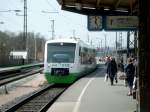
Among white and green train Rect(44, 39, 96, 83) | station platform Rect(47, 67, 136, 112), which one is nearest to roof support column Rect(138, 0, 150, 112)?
station platform Rect(47, 67, 136, 112)

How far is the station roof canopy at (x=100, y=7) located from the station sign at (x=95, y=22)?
0.61 feet

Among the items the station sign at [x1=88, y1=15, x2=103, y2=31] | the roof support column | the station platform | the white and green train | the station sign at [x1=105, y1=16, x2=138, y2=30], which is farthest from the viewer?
the white and green train

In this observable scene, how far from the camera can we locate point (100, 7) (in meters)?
17.9

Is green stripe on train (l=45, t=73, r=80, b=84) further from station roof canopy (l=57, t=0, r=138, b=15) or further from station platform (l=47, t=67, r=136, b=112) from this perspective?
station roof canopy (l=57, t=0, r=138, b=15)

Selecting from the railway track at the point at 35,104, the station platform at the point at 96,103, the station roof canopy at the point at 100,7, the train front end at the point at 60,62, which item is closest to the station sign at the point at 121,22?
the station roof canopy at the point at 100,7

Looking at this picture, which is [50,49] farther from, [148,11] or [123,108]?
[148,11]

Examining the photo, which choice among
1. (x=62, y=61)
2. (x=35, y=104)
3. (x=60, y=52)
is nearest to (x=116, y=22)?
(x=35, y=104)

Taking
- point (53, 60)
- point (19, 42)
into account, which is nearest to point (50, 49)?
point (53, 60)

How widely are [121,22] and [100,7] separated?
1.89 m

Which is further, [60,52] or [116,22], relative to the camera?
[60,52]

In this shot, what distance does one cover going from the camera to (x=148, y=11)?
13188mm

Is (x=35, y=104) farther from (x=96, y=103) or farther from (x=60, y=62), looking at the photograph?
(x=60, y=62)

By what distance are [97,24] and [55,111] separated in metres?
3.36

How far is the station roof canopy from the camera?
17.0 m
